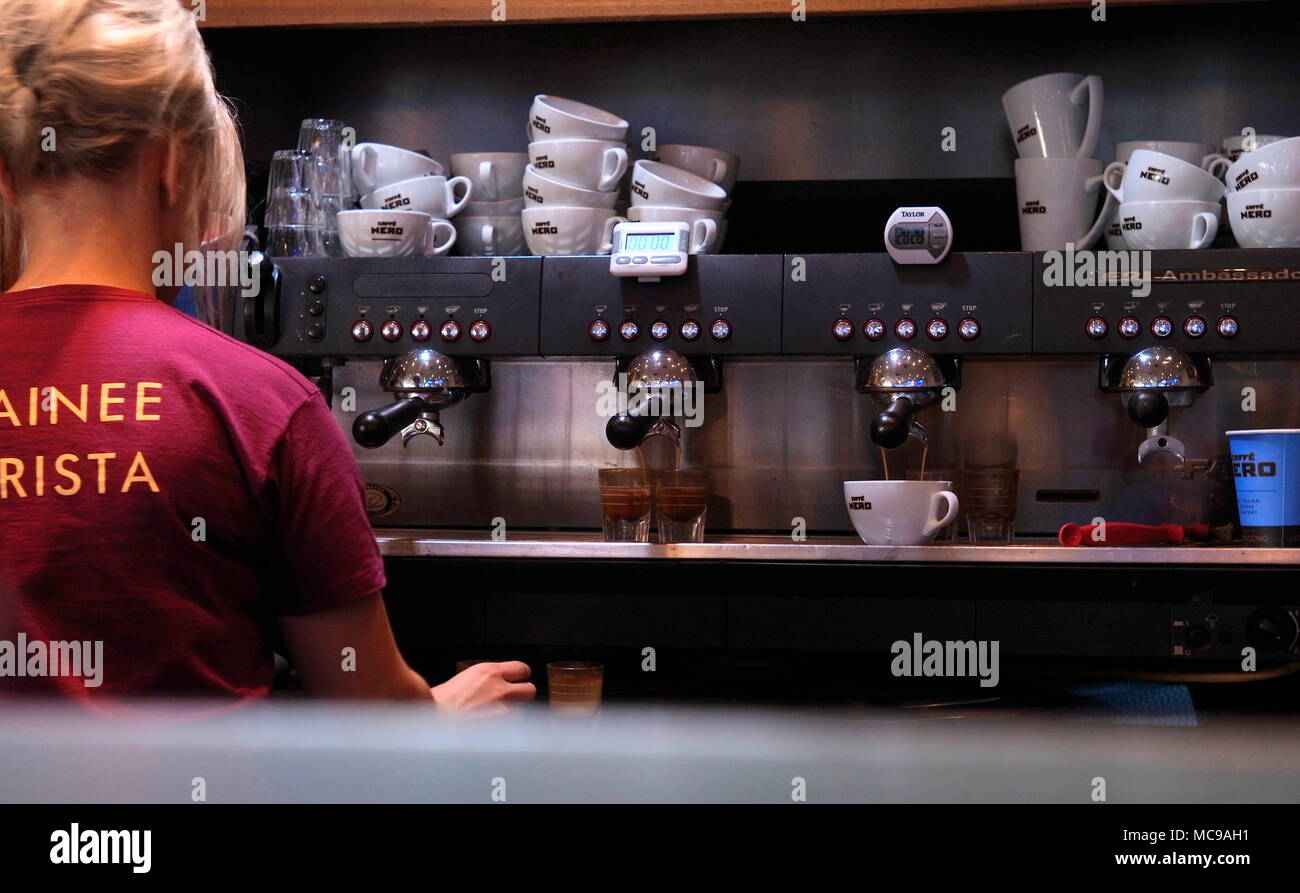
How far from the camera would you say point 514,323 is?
201 cm

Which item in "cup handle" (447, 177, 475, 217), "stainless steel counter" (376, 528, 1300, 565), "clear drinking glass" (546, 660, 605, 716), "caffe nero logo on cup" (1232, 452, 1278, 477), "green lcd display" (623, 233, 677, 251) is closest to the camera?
"clear drinking glass" (546, 660, 605, 716)

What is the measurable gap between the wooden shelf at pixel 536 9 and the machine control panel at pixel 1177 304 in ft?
1.62

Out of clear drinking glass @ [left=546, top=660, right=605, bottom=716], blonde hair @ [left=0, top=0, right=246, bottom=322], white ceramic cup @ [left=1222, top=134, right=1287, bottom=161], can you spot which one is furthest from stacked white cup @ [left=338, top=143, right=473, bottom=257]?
white ceramic cup @ [left=1222, top=134, right=1287, bottom=161]

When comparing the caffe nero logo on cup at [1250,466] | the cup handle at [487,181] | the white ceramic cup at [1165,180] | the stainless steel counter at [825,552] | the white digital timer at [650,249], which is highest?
the cup handle at [487,181]

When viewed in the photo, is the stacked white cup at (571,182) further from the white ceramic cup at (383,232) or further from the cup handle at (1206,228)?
the cup handle at (1206,228)

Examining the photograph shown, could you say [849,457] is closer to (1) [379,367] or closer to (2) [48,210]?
(1) [379,367]

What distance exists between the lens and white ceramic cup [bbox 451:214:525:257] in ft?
7.31

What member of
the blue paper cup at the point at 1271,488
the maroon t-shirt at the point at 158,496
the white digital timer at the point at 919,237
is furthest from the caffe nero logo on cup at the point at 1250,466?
the maroon t-shirt at the point at 158,496

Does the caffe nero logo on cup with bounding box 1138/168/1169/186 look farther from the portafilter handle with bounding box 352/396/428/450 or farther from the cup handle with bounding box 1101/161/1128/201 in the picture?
the portafilter handle with bounding box 352/396/428/450

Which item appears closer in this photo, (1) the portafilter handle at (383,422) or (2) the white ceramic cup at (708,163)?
(1) the portafilter handle at (383,422)

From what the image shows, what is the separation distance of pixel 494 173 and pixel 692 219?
0.39 meters

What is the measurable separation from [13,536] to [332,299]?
4.20 feet

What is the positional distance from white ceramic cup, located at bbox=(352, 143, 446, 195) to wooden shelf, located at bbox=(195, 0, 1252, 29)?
24cm

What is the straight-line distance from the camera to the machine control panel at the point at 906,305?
1.93 metres
